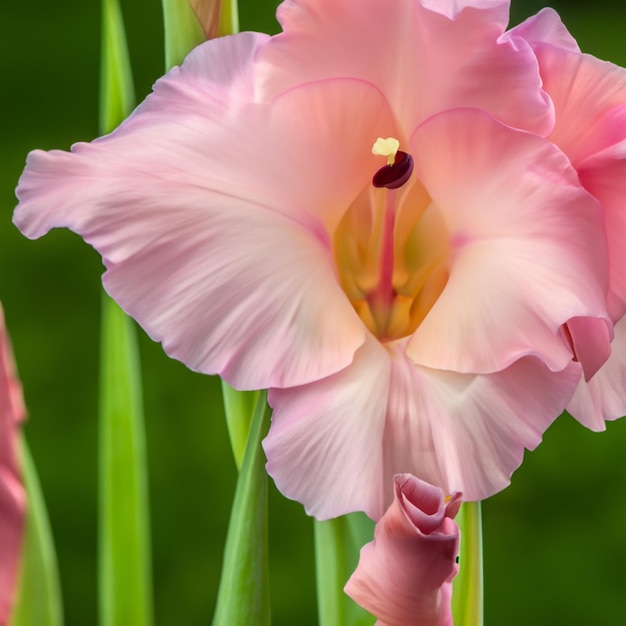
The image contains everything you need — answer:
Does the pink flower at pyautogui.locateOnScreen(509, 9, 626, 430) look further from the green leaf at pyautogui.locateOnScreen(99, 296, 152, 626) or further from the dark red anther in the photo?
the green leaf at pyautogui.locateOnScreen(99, 296, 152, 626)

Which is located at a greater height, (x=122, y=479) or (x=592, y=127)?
(x=592, y=127)

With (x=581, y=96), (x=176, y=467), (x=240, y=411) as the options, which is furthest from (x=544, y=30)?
(x=176, y=467)

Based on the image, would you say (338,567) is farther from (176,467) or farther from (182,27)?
(176,467)

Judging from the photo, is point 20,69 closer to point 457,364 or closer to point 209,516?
point 209,516

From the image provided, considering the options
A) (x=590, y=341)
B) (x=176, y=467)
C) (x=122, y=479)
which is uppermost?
(x=590, y=341)

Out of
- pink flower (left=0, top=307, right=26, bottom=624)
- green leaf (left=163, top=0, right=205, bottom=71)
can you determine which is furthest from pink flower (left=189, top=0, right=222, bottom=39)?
pink flower (left=0, top=307, right=26, bottom=624)

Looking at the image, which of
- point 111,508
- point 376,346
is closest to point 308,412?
point 376,346

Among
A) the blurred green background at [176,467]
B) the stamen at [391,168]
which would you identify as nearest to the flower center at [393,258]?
the stamen at [391,168]
